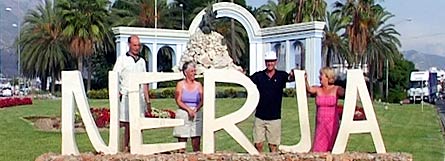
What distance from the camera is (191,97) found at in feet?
29.7

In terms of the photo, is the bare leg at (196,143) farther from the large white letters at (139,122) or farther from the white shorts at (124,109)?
the white shorts at (124,109)

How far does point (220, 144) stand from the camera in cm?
1544

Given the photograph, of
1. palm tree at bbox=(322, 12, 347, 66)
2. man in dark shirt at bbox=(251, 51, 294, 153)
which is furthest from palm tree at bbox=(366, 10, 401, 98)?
man in dark shirt at bbox=(251, 51, 294, 153)

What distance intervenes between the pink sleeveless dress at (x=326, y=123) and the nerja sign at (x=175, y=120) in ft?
0.37

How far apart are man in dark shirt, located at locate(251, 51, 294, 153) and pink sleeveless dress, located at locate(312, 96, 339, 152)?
527 mm

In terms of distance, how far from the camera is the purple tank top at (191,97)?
29.6 feet

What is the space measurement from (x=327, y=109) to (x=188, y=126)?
1693 mm

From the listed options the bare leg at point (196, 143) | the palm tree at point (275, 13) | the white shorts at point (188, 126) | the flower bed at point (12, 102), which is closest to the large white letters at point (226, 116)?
the white shorts at point (188, 126)

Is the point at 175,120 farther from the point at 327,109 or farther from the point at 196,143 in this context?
the point at 327,109

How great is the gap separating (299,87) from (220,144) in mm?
6519

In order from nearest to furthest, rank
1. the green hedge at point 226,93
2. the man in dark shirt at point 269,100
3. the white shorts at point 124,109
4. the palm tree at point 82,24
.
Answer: the man in dark shirt at point 269,100 → the white shorts at point 124,109 → the green hedge at point 226,93 → the palm tree at point 82,24

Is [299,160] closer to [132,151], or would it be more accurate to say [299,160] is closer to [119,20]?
[132,151]

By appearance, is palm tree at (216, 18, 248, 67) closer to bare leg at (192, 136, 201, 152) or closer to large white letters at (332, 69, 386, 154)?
bare leg at (192, 136, 201, 152)

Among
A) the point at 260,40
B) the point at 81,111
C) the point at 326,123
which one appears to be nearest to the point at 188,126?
the point at 81,111
